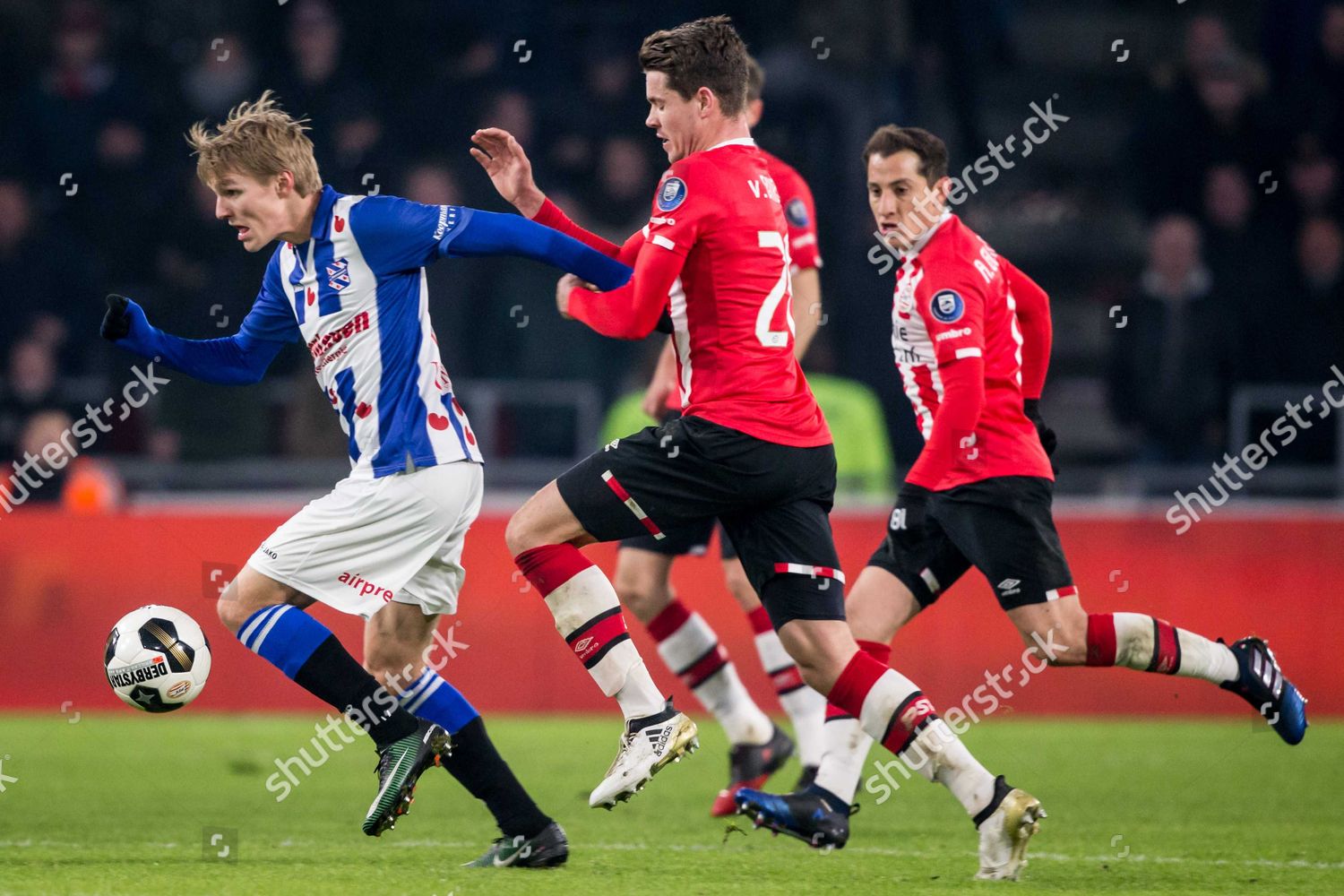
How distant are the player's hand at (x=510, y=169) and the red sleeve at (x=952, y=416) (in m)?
1.30

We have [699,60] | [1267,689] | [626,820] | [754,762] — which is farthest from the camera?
[754,762]

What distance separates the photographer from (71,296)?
1095cm

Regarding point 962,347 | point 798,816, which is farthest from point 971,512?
point 798,816

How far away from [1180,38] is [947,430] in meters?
8.45

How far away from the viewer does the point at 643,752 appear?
4160 mm

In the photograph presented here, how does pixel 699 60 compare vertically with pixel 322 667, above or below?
above

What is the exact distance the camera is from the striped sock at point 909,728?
4.31 metres

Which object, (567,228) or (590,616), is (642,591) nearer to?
(590,616)

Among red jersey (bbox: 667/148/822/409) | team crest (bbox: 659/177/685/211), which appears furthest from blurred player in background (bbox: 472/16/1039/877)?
red jersey (bbox: 667/148/822/409)

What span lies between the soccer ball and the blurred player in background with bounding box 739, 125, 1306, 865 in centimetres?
181

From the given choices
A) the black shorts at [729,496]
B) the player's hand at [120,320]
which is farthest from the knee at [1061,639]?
the player's hand at [120,320]

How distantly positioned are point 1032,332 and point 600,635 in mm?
1963

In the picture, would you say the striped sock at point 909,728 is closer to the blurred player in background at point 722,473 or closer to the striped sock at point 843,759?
the blurred player in background at point 722,473

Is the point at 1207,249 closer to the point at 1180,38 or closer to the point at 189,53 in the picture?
the point at 1180,38
